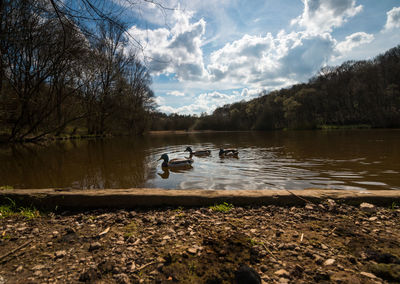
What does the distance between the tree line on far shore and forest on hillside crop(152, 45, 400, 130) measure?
16028 mm

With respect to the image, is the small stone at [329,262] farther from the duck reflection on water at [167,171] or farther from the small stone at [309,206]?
the duck reflection on water at [167,171]

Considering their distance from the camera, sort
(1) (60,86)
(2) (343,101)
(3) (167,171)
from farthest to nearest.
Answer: (2) (343,101) → (1) (60,86) → (3) (167,171)

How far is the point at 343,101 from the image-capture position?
57750 millimetres

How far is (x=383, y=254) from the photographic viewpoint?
1778 millimetres

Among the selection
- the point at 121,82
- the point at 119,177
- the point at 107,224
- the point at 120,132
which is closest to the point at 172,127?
the point at 120,132

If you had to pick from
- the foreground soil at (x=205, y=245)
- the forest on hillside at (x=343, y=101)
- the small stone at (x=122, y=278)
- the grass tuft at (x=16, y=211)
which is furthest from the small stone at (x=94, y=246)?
the forest on hillside at (x=343, y=101)

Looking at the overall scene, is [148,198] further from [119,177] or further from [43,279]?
[119,177]

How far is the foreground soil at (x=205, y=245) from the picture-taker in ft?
5.54

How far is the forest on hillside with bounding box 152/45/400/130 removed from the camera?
49.8 meters

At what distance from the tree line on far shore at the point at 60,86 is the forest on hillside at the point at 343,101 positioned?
16.0 meters

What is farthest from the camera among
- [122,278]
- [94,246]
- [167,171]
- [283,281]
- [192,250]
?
[167,171]

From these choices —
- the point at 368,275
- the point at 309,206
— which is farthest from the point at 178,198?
the point at 368,275

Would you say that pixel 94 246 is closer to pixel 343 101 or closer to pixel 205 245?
pixel 205 245

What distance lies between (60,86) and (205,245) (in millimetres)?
19854
